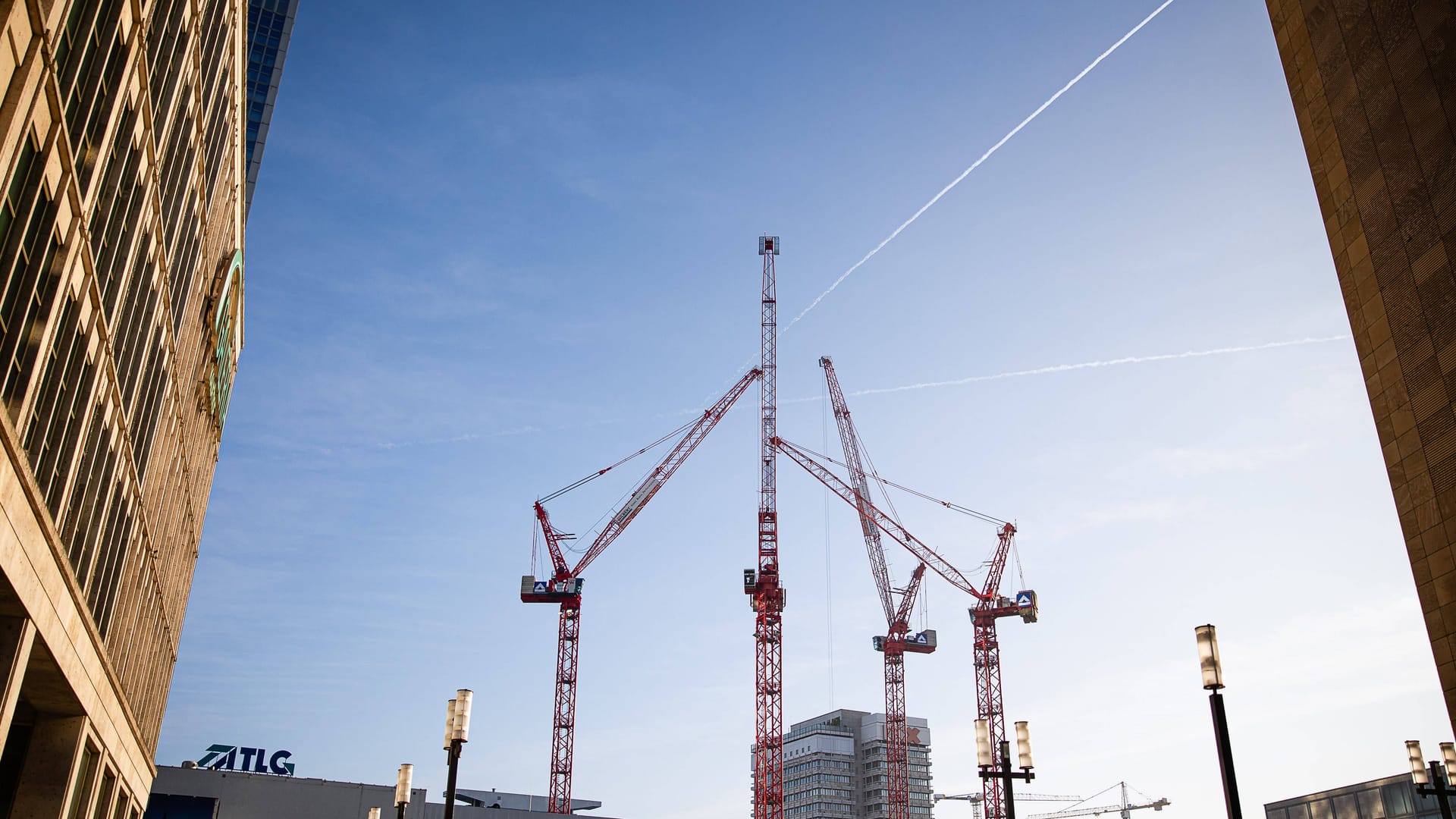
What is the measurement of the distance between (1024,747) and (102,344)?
28.3 meters

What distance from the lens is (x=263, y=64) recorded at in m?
168

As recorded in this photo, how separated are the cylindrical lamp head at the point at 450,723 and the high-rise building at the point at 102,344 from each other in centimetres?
995

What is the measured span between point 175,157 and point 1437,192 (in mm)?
40562

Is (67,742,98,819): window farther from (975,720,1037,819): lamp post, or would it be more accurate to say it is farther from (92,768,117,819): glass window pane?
(975,720,1037,819): lamp post

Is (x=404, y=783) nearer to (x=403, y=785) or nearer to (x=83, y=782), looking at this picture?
(x=403, y=785)

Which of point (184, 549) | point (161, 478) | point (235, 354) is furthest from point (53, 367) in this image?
point (235, 354)

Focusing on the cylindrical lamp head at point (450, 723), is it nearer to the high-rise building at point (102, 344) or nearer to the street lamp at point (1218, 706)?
the high-rise building at point (102, 344)

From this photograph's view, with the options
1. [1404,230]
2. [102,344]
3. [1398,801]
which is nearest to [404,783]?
[102,344]

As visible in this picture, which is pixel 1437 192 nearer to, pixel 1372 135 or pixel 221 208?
pixel 1372 135

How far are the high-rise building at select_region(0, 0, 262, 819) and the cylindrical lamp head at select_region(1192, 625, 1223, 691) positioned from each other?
23824 millimetres

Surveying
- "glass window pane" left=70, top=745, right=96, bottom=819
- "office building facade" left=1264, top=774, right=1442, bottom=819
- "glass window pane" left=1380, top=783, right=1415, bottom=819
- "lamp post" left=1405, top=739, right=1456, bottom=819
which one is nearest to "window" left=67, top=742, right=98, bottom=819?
"glass window pane" left=70, top=745, right=96, bottom=819

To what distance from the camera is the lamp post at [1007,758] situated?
29312 mm

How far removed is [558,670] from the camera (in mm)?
135500

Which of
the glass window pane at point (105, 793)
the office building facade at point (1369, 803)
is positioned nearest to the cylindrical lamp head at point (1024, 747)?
the glass window pane at point (105, 793)
